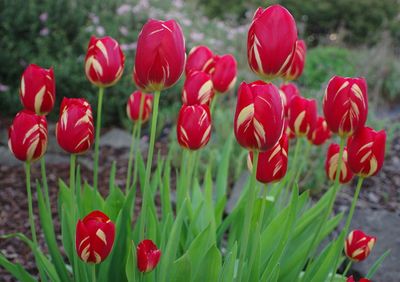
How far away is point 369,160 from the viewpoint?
1433 mm

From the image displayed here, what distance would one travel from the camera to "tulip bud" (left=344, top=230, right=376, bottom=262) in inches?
67.5

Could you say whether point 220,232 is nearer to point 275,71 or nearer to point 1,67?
point 275,71

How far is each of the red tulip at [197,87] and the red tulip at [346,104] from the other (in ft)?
1.35

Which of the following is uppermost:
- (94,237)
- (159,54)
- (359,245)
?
(159,54)

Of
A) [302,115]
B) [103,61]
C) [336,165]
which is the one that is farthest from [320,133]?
[103,61]

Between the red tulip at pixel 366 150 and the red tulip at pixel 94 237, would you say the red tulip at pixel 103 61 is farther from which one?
the red tulip at pixel 366 150

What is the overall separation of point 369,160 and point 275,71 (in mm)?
352

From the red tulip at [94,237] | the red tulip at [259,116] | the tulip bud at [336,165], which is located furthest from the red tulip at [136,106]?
the red tulip at [259,116]

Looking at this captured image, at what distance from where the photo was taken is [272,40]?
1.26m

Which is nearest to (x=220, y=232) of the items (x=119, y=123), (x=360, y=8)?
(x=119, y=123)

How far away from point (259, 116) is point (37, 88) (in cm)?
72

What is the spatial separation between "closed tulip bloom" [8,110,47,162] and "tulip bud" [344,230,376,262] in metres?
0.95

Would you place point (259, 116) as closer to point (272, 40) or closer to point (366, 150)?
point (272, 40)

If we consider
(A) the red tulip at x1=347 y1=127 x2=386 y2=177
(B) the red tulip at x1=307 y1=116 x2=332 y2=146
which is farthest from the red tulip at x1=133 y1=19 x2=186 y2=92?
(B) the red tulip at x1=307 y1=116 x2=332 y2=146
